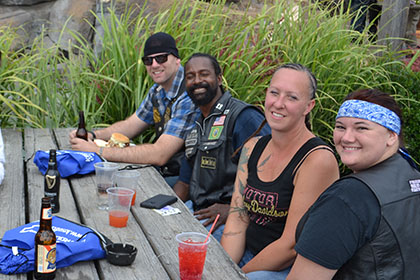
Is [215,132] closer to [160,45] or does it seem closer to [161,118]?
[161,118]

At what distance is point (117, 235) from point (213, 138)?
1230 mm

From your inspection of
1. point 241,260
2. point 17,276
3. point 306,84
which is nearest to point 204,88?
point 306,84

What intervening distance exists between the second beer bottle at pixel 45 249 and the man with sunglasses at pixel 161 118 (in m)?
1.56

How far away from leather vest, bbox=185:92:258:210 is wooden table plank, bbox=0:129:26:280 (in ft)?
3.48

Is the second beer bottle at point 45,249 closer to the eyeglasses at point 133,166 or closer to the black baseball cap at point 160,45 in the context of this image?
the eyeglasses at point 133,166

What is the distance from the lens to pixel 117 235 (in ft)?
7.37

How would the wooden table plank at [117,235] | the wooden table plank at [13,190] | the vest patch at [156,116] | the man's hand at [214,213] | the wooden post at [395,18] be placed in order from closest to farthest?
1. the wooden table plank at [117,235]
2. the wooden table plank at [13,190]
3. the man's hand at [214,213]
4. the vest patch at [156,116]
5. the wooden post at [395,18]

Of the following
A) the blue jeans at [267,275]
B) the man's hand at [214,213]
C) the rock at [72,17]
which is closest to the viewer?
the blue jeans at [267,275]

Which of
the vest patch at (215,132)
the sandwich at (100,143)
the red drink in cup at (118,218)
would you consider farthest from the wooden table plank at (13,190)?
the vest patch at (215,132)

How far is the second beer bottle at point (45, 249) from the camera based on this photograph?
180cm

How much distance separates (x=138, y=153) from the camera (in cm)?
346

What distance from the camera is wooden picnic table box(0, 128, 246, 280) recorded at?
6.35ft

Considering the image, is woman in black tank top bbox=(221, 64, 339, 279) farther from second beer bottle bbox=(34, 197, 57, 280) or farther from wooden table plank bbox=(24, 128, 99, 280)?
second beer bottle bbox=(34, 197, 57, 280)

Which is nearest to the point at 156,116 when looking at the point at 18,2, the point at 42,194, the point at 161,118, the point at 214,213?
the point at 161,118
